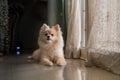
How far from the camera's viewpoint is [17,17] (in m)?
4.96

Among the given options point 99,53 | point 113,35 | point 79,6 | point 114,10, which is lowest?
point 99,53

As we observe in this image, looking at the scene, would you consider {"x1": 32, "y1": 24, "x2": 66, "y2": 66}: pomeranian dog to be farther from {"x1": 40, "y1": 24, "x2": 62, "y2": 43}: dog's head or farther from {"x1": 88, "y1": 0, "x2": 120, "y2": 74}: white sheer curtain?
{"x1": 88, "y1": 0, "x2": 120, "y2": 74}: white sheer curtain

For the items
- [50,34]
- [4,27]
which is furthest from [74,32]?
[4,27]

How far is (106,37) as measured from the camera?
2338mm

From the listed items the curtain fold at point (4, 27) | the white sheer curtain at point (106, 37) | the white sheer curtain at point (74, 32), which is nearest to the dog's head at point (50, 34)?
the white sheer curtain at point (74, 32)

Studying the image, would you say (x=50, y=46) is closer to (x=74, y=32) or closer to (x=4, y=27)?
(x=74, y=32)

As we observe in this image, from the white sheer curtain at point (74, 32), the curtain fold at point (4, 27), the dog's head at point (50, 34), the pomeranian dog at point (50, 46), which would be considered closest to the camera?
the pomeranian dog at point (50, 46)

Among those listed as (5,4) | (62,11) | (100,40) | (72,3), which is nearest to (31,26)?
(5,4)

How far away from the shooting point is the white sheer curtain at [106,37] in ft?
6.91

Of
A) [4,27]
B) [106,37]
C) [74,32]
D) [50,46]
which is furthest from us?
[4,27]

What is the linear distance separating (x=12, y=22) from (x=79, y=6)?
194cm

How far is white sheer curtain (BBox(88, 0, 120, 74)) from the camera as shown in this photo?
2105 mm

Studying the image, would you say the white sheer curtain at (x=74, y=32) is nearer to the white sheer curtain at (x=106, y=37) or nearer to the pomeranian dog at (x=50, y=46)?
the pomeranian dog at (x=50, y=46)

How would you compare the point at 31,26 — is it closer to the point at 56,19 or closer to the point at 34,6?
the point at 34,6
